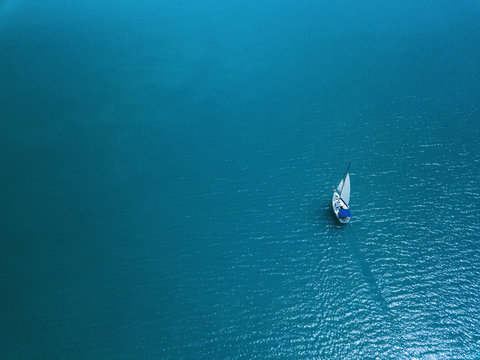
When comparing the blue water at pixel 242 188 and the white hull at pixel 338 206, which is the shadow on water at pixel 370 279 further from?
the white hull at pixel 338 206

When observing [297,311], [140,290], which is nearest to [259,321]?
[297,311]

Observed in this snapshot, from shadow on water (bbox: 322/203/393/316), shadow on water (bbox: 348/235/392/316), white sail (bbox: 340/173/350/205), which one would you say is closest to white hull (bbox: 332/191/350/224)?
white sail (bbox: 340/173/350/205)

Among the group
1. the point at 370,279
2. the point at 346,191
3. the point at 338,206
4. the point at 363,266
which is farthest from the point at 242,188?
the point at 370,279

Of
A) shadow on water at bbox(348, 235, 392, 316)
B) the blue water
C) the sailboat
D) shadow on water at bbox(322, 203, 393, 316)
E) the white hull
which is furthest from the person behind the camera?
the white hull

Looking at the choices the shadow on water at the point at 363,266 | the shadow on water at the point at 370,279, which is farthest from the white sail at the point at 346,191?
the shadow on water at the point at 370,279

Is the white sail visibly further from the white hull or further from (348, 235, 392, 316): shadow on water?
(348, 235, 392, 316): shadow on water
